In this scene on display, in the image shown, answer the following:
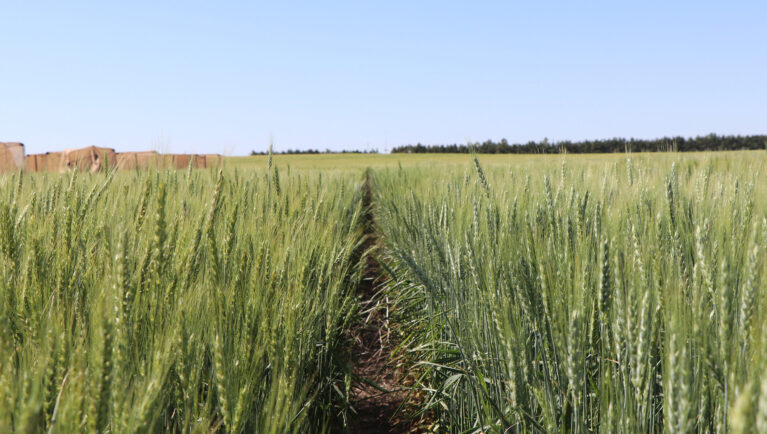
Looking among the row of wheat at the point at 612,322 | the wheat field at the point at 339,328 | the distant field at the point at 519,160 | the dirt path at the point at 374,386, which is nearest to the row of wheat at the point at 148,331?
the wheat field at the point at 339,328

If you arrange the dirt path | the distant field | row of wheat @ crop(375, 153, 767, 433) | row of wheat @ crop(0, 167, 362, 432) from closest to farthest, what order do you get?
row of wheat @ crop(0, 167, 362, 432)
row of wheat @ crop(375, 153, 767, 433)
the dirt path
the distant field

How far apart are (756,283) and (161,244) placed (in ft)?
4.32

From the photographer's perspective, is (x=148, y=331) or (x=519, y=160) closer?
(x=148, y=331)

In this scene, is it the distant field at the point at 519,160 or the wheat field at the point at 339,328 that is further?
the distant field at the point at 519,160

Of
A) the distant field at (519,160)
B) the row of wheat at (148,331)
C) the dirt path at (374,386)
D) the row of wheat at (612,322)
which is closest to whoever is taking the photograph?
the row of wheat at (148,331)

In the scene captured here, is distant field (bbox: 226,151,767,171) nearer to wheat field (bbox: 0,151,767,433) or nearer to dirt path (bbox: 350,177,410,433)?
wheat field (bbox: 0,151,767,433)

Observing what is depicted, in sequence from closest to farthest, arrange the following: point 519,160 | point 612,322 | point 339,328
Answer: point 612,322 < point 339,328 < point 519,160

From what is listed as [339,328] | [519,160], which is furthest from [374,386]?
[519,160]

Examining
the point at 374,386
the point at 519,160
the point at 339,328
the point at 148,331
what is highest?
the point at 519,160

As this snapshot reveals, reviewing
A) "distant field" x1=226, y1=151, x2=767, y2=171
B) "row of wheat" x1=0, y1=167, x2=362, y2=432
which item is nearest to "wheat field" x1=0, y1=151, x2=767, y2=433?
"row of wheat" x1=0, y1=167, x2=362, y2=432

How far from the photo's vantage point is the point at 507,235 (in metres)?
1.55

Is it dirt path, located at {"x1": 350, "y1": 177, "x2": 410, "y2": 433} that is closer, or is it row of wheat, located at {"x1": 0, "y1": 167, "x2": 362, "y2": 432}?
row of wheat, located at {"x1": 0, "y1": 167, "x2": 362, "y2": 432}

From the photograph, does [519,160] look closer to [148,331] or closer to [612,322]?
[612,322]

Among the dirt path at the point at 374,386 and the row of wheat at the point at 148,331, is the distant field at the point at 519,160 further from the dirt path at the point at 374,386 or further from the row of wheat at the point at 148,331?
the dirt path at the point at 374,386
